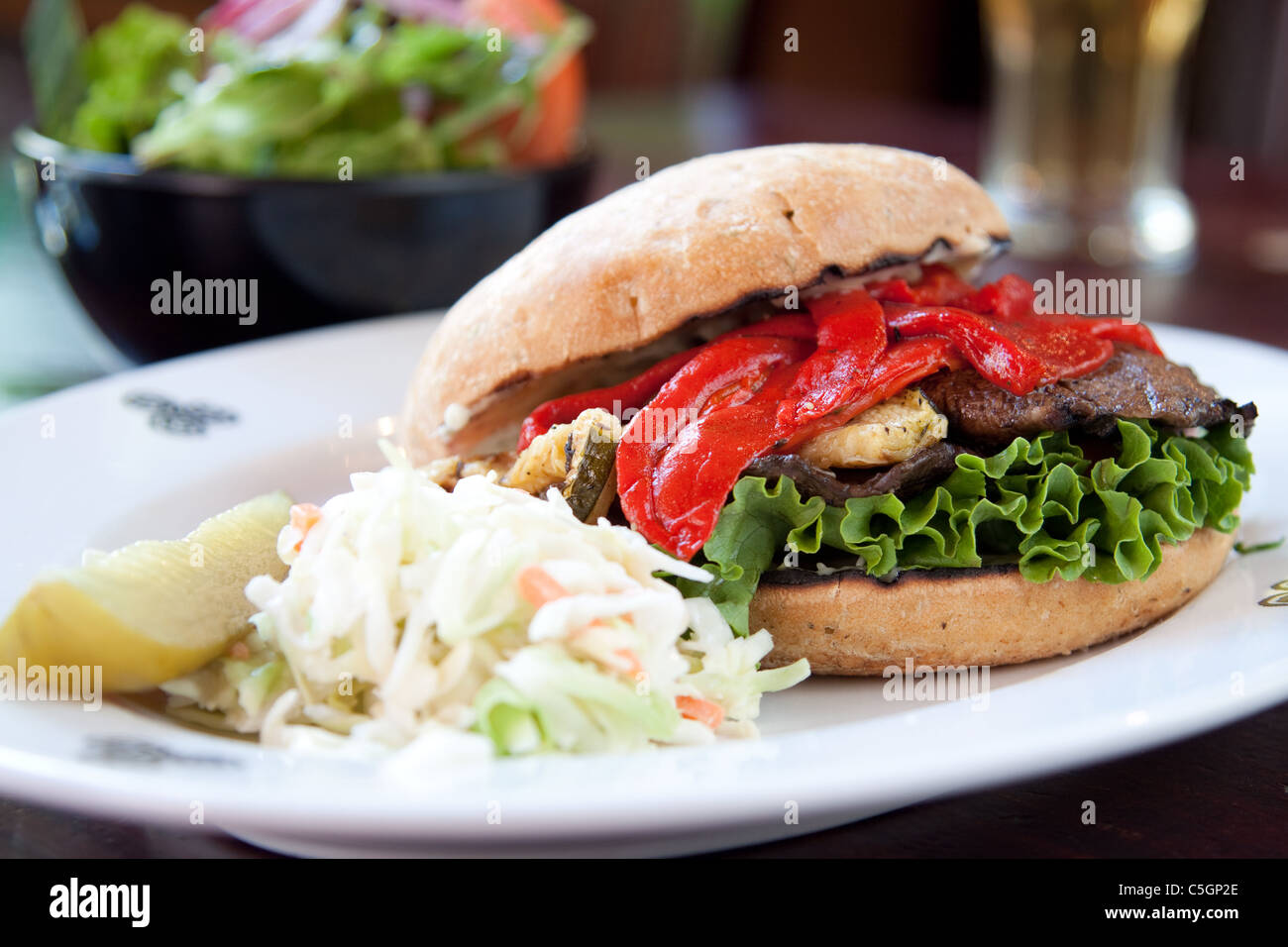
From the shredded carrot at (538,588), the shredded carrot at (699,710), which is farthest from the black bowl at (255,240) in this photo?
the shredded carrot at (699,710)

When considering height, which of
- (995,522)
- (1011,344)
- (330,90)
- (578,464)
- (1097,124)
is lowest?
(995,522)

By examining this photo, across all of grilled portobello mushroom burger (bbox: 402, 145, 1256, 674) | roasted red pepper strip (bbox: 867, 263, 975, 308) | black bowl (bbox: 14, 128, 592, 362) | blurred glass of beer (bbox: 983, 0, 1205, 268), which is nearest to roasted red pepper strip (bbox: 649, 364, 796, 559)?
grilled portobello mushroom burger (bbox: 402, 145, 1256, 674)

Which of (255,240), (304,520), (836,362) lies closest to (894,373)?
(836,362)

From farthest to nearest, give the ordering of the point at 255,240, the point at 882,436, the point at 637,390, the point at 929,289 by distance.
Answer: the point at 255,240
the point at 929,289
the point at 637,390
the point at 882,436

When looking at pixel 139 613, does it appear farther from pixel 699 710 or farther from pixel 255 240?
pixel 255 240

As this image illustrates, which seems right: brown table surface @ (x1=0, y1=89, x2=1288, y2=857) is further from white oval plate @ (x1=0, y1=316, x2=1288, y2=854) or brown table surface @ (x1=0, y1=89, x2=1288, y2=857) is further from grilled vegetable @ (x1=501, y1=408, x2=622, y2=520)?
grilled vegetable @ (x1=501, y1=408, x2=622, y2=520)

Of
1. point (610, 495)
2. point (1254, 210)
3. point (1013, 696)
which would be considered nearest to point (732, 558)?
point (610, 495)

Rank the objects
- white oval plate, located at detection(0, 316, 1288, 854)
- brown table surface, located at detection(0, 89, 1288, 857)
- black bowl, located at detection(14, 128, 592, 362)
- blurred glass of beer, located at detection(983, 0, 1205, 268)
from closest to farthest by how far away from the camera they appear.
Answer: white oval plate, located at detection(0, 316, 1288, 854) → brown table surface, located at detection(0, 89, 1288, 857) → black bowl, located at detection(14, 128, 592, 362) → blurred glass of beer, located at detection(983, 0, 1205, 268)

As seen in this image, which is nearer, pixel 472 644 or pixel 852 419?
pixel 472 644

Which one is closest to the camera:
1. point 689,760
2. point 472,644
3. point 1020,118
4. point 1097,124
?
point 689,760
